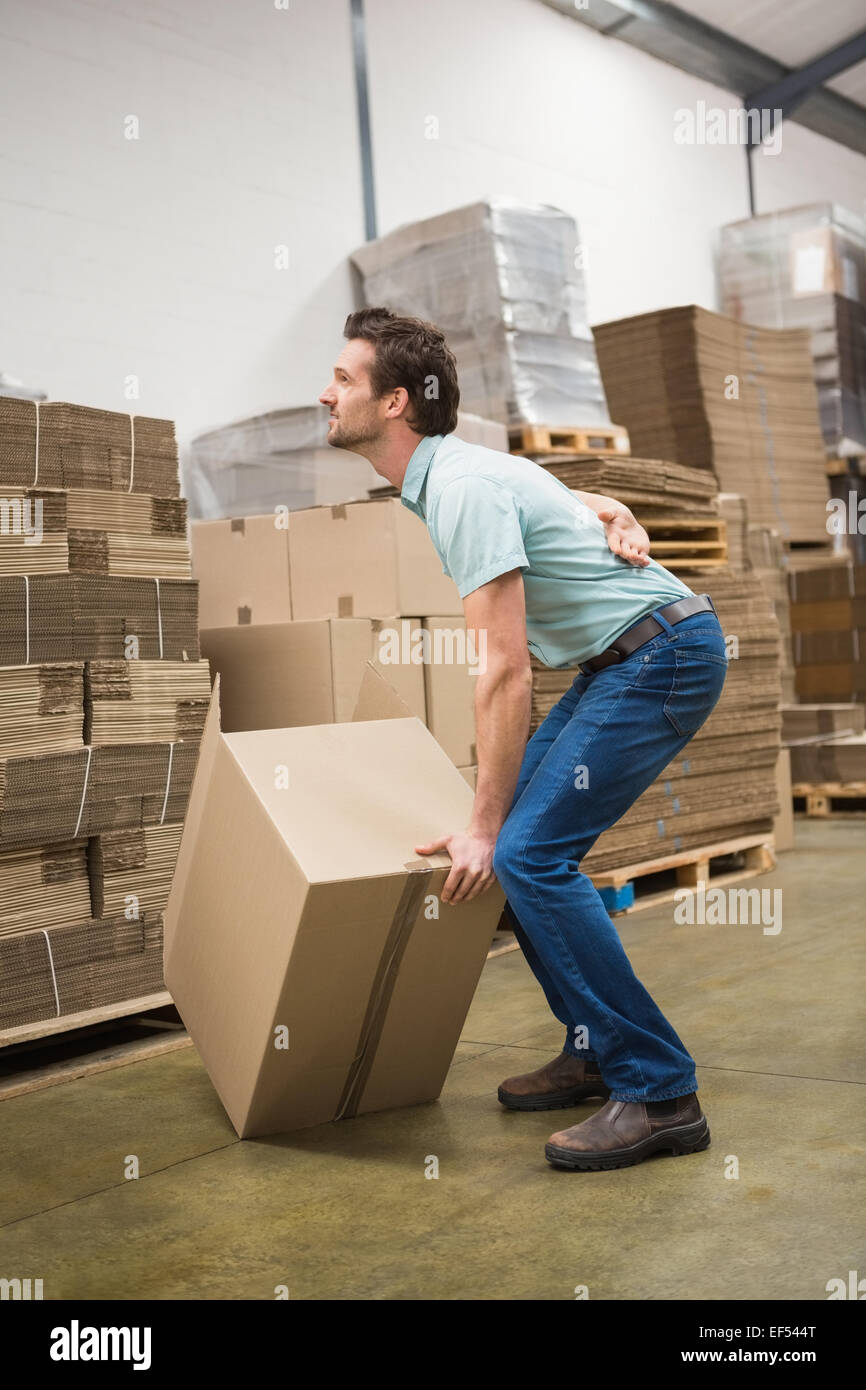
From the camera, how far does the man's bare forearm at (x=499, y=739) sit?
8.35 ft

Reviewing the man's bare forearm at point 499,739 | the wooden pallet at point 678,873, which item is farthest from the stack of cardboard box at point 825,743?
the man's bare forearm at point 499,739

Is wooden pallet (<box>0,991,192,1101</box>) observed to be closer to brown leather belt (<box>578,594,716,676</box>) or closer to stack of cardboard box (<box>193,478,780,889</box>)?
stack of cardboard box (<box>193,478,780,889</box>)

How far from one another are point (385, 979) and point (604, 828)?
544 millimetres

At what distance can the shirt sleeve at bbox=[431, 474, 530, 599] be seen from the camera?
2500 millimetres

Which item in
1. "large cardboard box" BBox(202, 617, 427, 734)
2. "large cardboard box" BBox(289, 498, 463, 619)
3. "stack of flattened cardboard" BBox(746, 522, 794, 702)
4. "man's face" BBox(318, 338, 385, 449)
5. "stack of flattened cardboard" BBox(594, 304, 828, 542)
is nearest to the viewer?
"man's face" BBox(318, 338, 385, 449)

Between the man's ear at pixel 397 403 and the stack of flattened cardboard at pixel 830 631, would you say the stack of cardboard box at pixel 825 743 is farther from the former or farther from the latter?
the man's ear at pixel 397 403

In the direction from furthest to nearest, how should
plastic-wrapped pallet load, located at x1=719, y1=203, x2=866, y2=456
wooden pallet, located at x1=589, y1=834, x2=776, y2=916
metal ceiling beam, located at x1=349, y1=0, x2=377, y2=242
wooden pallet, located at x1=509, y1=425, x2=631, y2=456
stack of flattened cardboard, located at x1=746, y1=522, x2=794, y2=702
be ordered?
plastic-wrapped pallet load, located at x1=719, y1=203, x2=866, y2=456 < stack of flattened cardboard, located at x1=746, y1=522, x2=794, y2=702 < metal ceiling beam, located at x1=349, y1=0, x2=377, y2=242 < wooden pallet, located at x1=509, y1=425, x2=631, y2=456 < wooden pallet, located at x1=589, y1=834, x2=776, y2=916

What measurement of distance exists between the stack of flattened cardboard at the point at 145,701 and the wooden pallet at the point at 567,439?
249 cm

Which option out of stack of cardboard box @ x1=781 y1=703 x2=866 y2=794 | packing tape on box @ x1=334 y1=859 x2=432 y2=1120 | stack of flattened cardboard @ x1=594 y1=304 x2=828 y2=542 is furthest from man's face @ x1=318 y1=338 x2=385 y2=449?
stack of cardboard box @ x1=781 y1=703 x2=866 y2=794

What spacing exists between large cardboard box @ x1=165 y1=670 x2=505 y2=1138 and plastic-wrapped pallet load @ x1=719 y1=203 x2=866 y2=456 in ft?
24.0

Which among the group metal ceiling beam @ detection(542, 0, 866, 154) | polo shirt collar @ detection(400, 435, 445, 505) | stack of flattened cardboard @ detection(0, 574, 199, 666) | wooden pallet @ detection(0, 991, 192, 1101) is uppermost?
metal ceiling beam @ detection(542, 0, 866, 154)

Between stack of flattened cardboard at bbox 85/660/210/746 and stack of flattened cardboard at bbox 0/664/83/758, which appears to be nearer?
stack of flattened cardboard at bbox 0/664/83/758
